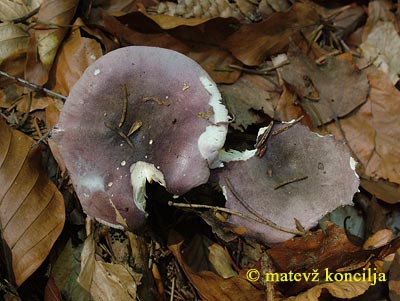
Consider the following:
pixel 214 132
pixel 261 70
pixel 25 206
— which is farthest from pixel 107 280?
pixel 261 70

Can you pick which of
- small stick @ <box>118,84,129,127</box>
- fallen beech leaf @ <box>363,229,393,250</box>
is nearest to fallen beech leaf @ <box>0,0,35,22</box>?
small stick @ <box>118,84,129,127</box>

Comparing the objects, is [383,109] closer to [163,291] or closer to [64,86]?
[163,291]

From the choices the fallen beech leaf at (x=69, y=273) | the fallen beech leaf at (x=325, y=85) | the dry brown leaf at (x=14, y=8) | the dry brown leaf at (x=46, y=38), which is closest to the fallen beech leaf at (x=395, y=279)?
the fallen beech leaf at (x=325, y=85)

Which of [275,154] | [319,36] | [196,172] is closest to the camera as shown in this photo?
[196,172]

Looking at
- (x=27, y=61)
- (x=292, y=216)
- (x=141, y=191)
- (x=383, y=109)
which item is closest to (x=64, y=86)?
(x=27, y=61)

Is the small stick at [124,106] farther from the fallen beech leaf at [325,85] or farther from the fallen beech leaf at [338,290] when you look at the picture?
the fallen beech leaf at [338,290]

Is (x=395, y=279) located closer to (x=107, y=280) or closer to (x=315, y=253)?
(x=315, y=253)
